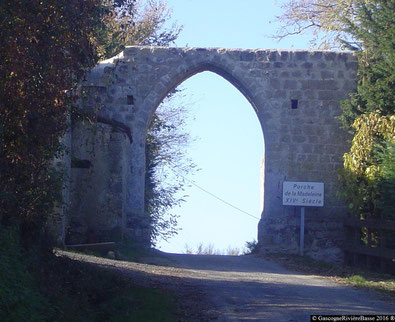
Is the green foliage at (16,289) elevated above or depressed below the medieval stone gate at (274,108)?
below

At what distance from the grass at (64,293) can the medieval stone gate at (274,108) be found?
8067 millimetres

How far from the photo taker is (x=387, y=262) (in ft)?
43.7

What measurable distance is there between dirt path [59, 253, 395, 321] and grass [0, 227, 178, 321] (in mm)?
480

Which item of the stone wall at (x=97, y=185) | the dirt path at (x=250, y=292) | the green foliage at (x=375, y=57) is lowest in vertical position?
the dirt path at (x=250, y=292)

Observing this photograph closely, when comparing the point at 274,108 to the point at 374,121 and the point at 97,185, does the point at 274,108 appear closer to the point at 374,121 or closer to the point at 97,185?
the point at 374,121

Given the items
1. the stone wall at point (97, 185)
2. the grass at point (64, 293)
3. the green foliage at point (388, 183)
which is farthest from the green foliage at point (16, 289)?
the green foliage at point (388, 183)

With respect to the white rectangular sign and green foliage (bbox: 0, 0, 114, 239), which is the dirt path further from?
the white rectangular sign

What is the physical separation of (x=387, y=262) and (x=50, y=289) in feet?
25.9

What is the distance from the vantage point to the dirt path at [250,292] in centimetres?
772

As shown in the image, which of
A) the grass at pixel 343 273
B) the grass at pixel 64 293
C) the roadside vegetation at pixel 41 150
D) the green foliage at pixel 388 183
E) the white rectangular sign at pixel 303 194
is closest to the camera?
the grass at pixel 64 293

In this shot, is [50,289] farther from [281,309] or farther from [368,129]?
[368,129]

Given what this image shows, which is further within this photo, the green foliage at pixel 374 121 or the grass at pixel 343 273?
the green foliage at pixel 374 121

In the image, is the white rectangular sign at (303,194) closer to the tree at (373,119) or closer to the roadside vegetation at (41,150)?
the tree at (373,119)

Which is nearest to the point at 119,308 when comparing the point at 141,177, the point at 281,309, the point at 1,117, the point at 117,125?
the point at 281,309
